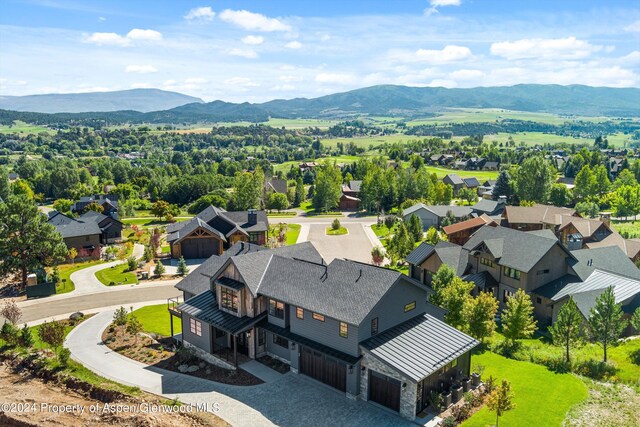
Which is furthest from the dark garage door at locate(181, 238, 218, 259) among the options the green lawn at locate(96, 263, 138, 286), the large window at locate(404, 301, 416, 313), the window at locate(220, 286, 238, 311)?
the large window at locate(404, 301, 416, 313)

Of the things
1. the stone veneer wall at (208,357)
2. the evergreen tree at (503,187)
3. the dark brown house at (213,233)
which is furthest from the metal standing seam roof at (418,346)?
the evergreen tree at (503,187)

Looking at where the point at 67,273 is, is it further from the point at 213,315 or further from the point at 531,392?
the point at 531,392

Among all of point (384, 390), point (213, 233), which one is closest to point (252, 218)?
point (213, 233)

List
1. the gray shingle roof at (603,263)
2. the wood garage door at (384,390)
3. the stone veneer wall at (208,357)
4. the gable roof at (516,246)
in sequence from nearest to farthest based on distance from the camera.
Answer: the wood garage door at (384,390) → the stone veneer wall at (208,357) → the gable roof at (516,246) → the gray shingle roof at (603,263)

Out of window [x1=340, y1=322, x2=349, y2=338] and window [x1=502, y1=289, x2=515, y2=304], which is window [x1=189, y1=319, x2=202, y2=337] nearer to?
window [x1=340, y1=322, x2=349, y2=338]

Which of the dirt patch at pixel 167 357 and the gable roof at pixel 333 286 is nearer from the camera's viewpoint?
the gable roof at pixel 333 286

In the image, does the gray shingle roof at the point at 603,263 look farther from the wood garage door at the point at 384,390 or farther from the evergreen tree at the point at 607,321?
the wood garage door at the point at 384,390
